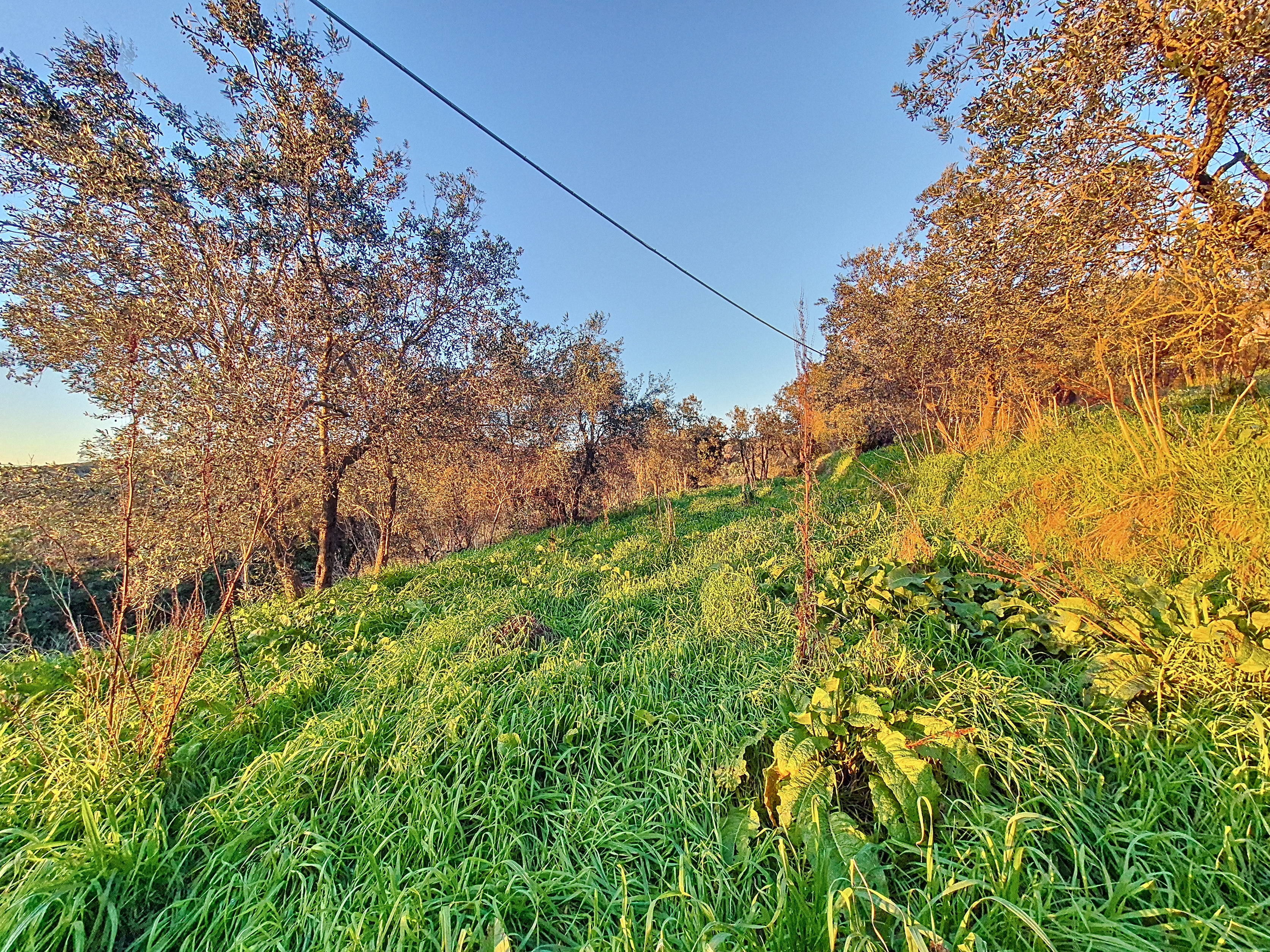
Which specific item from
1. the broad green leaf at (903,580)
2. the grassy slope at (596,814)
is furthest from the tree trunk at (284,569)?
the broad green leaf at (903,580)

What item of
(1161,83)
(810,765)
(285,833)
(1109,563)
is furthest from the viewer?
(1161,83)

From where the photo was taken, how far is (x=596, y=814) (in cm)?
190

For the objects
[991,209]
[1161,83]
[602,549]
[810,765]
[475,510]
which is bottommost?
[810,765]

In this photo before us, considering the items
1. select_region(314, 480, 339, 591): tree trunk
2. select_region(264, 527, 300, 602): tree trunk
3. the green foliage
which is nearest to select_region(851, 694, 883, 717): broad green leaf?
the green foliage

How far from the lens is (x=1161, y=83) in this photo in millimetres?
3400

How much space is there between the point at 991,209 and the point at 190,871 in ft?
24.6

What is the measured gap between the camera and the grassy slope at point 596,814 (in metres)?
1.29

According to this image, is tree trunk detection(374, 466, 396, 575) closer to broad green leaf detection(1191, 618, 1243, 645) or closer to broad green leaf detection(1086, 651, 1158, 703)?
broad green leaf detection(1086, 651, 1158, 703)

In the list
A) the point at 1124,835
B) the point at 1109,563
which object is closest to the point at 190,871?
the point at 1124,835

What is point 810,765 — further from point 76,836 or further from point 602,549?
point 602,549

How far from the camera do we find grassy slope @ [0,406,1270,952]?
1.29 meters

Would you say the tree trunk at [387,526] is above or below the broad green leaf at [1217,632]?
above

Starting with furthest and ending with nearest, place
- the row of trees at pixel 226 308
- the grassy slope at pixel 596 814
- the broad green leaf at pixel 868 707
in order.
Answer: the row of trees at pixel 226 308
the broad green leaf at pixel 868 707
the grassy slope at pixel 596 814

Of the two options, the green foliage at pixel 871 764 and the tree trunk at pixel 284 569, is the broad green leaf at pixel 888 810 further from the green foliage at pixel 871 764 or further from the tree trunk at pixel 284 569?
the tree trunk at pixel 284 569
